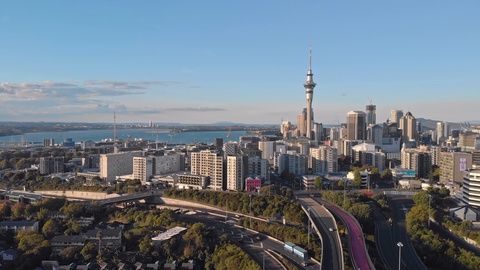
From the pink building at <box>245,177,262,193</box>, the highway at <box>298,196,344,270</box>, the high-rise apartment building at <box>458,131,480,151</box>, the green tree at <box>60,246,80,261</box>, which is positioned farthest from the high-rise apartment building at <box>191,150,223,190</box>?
the high-rise apartment building at <box>458,131,480,151</box>

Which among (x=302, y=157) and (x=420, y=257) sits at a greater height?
(x=302, y=157)

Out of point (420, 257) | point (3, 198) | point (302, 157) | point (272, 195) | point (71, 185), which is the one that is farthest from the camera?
point (302, 157)

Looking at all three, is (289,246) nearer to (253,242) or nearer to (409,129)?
(253,242)

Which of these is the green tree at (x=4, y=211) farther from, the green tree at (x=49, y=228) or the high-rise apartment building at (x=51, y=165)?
the high-rise apartment building at (x=51, y=165)

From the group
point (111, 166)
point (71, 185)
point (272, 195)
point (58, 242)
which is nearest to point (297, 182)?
point (272, 195)

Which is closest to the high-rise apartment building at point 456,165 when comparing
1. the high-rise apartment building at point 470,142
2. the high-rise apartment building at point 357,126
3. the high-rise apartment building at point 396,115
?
the high-rise apartment building at point 470,142

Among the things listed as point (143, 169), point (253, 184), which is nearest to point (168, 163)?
point (143, 169)

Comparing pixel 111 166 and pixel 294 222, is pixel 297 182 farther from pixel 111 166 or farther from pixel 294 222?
pixel 111 166
